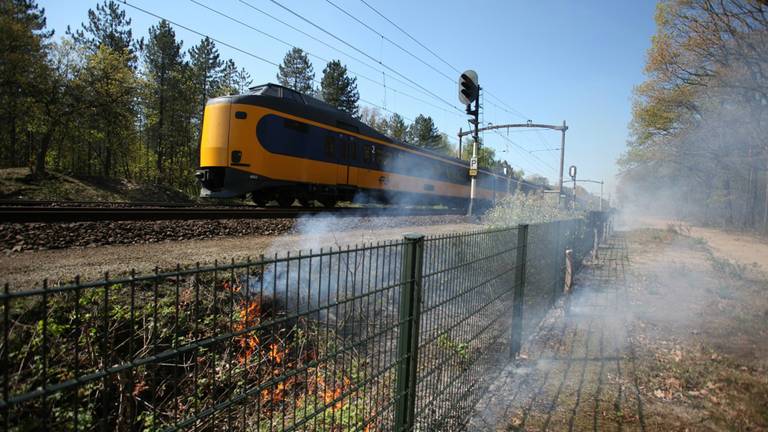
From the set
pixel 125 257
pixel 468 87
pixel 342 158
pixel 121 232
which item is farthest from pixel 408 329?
Result: pixel 468 87

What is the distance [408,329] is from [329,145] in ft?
31.6

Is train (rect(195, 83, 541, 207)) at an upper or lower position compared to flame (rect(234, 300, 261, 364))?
upper

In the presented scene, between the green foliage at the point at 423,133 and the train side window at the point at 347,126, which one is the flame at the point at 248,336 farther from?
the green foliage at the point at 423,133

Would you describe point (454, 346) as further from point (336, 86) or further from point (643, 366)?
point (336, 86)

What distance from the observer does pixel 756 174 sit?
2808 cm

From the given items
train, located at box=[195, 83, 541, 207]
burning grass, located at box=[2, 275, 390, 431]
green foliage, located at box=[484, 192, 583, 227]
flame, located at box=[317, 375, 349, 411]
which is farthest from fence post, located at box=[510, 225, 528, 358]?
train, located at box=[195, 83, 541, 207]

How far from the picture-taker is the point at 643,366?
14.6 feet

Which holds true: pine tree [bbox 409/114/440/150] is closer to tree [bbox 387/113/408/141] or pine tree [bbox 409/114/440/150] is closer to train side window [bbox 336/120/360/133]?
tree [bbox 387/113/408/141]

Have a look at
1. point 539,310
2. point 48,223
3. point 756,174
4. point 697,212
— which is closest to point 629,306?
point 539,310

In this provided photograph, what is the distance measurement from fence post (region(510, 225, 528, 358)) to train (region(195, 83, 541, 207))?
22.4 feet

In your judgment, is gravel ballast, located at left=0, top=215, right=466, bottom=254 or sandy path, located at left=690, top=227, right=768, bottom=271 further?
sandy path, located at left=690, top=227, right=768, bottom=271

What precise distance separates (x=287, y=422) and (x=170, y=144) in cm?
3788

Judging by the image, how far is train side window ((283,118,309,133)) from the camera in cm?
1006

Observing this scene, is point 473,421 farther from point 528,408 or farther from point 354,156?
point 354,156
